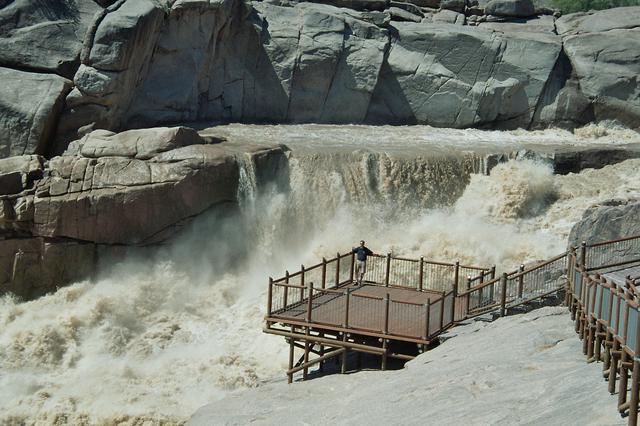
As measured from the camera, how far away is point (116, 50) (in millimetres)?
31484

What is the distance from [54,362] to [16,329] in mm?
1628

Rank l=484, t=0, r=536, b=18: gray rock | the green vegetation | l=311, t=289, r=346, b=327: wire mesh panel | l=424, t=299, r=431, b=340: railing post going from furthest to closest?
1. the green vegetation
2. l=484, t=0, r=536, b=18: gray rock
3. l=311, t=289, r=346, b=327: wire mesh panel
4. l=424, t=299, r=431, b=340: railing post

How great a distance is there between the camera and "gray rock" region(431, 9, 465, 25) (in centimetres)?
4309

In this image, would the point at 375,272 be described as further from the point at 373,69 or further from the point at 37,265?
the point at 373,69

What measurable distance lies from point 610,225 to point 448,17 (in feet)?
76.1

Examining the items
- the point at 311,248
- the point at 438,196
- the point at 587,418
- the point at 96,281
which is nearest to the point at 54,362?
the point at 96,281

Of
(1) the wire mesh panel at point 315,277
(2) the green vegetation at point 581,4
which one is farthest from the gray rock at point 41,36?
(2) the green vegetation at point 581,4

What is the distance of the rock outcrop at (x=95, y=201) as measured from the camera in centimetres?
2572

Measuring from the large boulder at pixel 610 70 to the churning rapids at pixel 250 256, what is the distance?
5.62 m

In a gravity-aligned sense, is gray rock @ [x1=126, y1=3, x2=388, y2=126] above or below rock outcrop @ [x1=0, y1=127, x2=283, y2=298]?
above

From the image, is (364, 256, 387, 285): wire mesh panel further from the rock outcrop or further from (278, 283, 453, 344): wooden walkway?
the rock outcrop

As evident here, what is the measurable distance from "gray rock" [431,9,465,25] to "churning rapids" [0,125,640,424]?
31.8ft

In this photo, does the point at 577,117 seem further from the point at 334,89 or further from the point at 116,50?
the point at 116,50

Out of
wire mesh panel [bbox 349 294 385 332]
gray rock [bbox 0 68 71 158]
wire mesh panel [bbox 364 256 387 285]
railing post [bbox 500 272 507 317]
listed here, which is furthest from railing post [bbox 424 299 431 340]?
gray rock [bbox 0 68 71 158]
